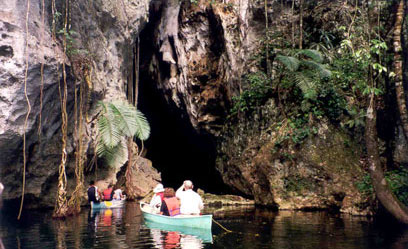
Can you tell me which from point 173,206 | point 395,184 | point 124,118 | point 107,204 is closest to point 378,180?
point 395,184

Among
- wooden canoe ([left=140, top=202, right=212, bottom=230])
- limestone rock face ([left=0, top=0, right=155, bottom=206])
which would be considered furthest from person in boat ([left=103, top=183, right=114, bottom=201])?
wooden canoe ([left=140, top=202, right=212, bottom=230])

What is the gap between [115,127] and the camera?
1775 cm

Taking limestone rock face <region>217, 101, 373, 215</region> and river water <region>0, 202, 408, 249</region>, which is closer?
river water <region>0, 202, 408, 249</region>

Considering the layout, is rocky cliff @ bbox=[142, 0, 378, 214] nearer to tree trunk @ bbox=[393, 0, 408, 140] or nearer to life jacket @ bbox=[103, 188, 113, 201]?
tree trunk @ bbox=[393, 0, 408, 140]

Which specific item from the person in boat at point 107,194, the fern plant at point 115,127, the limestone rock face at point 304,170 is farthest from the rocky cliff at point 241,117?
the person in boat at point 107,194

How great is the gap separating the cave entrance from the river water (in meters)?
8.42

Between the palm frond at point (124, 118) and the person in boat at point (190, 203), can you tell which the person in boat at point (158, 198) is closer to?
the person in boat at point (190, 203)

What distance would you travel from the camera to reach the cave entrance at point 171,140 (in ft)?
84.0

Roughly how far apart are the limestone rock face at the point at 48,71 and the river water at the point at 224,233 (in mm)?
2298

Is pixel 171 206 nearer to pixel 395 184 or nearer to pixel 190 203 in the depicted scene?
pixel 190 203

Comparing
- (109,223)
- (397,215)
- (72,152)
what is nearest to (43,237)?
(109,223)

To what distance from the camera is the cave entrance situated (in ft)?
84.0

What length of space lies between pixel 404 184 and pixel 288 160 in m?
4.57

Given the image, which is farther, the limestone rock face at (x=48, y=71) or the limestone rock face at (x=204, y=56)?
the limestone rock face at (x=204, y=56)
